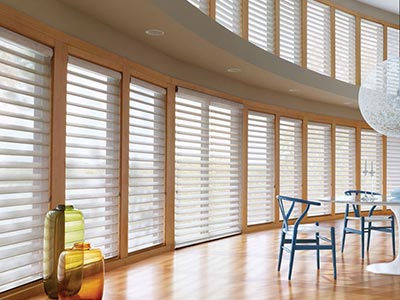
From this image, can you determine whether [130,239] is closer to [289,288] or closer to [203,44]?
[289,288]

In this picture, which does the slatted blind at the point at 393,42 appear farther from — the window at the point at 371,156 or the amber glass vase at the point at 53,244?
the amber glass vase at the point at 53,244

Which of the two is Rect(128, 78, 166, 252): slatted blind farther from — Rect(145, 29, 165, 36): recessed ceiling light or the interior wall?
Rect(145, 29, 165, 36): recessed ceiling light

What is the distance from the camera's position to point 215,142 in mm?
6895

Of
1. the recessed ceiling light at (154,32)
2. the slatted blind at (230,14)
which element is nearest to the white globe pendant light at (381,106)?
the slatted blind at (230,14)

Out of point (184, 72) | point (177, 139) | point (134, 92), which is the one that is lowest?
point (177, 139)

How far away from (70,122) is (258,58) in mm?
2863

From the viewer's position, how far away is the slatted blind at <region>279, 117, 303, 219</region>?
8602 mm

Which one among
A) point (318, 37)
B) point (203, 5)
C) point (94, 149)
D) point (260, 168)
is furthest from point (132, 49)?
point (318, 37)

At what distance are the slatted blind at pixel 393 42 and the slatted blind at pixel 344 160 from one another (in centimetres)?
179

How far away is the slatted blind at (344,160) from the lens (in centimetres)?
988

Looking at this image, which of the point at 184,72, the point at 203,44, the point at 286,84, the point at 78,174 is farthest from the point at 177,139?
the point at 286,84

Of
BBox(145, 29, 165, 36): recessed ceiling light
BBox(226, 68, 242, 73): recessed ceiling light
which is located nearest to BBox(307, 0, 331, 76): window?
BBox(226, 68, 242, 73): recessed ceiling light

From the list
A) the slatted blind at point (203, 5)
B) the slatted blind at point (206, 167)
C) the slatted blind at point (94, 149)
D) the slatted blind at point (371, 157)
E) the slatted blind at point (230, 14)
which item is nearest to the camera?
the slatted blind at point (94, 149)

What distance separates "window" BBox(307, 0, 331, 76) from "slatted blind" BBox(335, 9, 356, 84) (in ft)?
1.07
